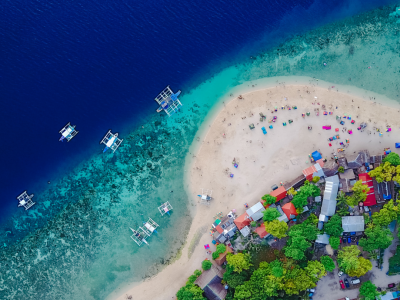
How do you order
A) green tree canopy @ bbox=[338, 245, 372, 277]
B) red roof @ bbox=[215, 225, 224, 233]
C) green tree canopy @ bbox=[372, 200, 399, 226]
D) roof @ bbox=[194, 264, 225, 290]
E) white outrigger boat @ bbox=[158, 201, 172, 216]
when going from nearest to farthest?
green tree canopy @ bbox=[338, 245, 372, 277] → green tree canopy @ bbox=[372, 200, 399, 226] → roof @ bbox=[194, 264, 225, 290] → red roof @ bbox=[215, 225, 224, 233] → white outrigger boat @ bbox=[158, 201, 172, 216]

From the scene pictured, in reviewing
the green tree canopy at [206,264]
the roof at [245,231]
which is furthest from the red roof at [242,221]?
the green tree canopy at [206,264]

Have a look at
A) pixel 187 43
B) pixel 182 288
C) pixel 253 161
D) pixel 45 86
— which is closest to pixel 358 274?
pixel 253 161

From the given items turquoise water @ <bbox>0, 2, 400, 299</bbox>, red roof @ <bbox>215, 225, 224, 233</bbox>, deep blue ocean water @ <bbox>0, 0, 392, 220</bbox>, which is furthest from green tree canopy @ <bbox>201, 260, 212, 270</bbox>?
deep blue ocean water @ <bbox>0, 0, 392, 220</bbox>

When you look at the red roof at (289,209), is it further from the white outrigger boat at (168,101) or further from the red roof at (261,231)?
the white outrigger boat at (168,101)

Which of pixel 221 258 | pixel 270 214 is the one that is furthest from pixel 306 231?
pixel 221 258

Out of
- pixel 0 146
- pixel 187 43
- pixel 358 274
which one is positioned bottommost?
pixel 358 274

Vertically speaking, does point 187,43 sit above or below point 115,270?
above

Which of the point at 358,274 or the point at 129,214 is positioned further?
the point at 129,214

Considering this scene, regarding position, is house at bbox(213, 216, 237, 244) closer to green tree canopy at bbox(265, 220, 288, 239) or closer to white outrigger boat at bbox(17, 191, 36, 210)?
green tree canopy at bbox(265, 220, 288, 239)

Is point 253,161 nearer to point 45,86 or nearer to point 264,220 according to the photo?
point 264,220
